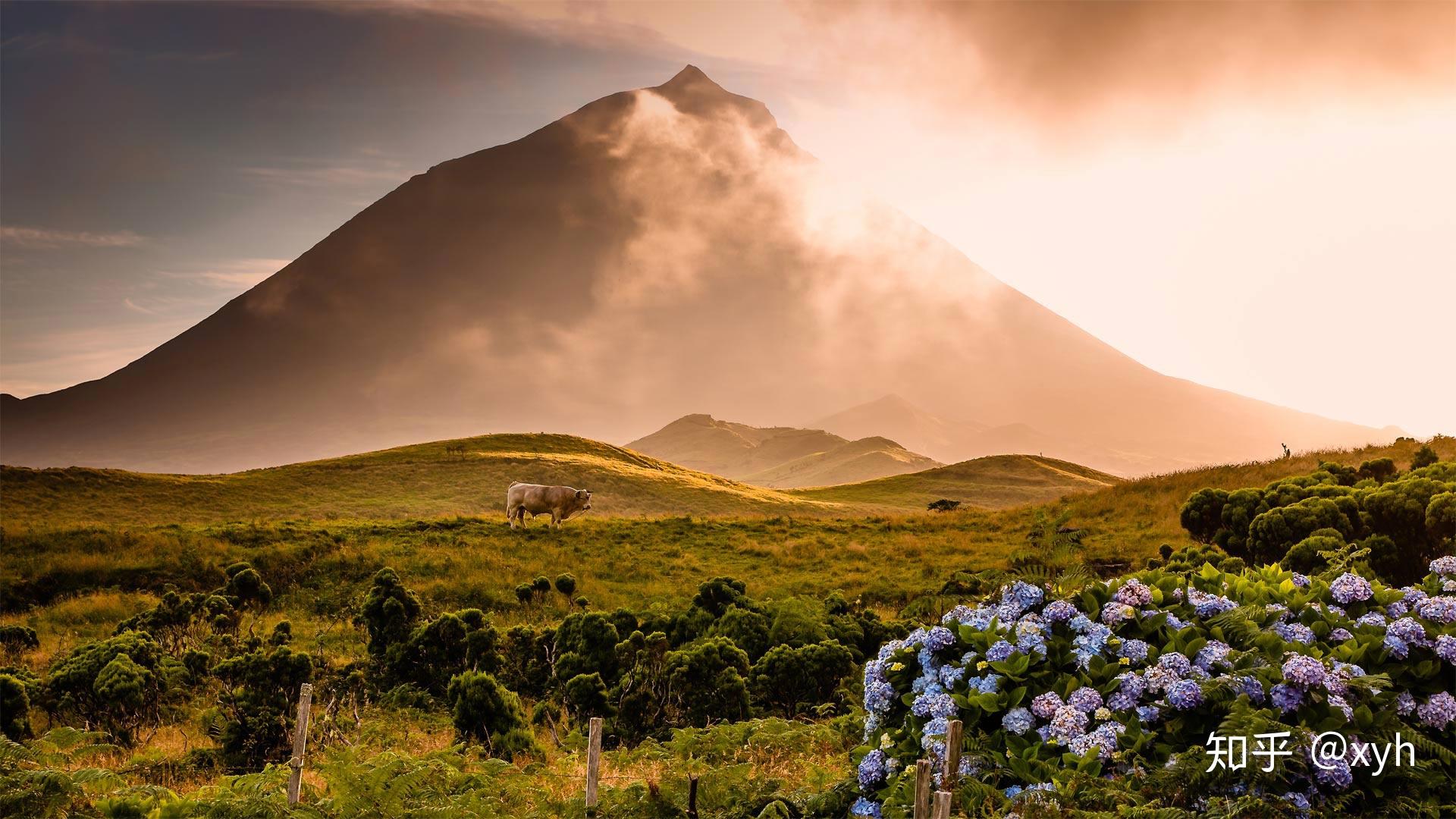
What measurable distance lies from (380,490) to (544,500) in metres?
17.6

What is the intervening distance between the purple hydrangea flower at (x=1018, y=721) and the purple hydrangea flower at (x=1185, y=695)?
0.84 metres

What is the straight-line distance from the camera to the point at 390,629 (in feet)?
52.1

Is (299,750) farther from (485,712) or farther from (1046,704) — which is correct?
(1046,704)

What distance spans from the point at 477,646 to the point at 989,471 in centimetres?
6995

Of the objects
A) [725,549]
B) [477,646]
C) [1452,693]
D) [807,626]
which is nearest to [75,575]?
[477,646]

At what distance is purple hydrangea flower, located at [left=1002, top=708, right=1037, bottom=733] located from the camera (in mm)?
5539

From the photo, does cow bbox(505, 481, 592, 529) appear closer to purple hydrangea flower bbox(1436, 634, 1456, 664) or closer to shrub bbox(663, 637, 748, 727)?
shrub bbox(663, 637, 748, 727)

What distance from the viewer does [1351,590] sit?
6.60m

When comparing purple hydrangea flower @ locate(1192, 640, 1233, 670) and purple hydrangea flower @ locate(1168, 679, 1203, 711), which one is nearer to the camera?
purple hydrangea flower @ locate(1168, 679, 1203, 711)

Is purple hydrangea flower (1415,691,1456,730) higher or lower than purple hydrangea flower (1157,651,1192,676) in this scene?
lower

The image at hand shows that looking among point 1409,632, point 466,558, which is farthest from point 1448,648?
point 466,558

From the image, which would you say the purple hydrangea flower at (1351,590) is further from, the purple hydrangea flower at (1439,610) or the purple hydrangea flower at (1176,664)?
the purple hydrangea flower at (1176,664)

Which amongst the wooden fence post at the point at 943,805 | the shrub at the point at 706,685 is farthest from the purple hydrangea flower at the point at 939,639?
the shrub at the point at 706,685

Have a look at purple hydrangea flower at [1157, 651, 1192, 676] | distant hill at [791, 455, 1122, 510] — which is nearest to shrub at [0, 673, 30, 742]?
purple hydrangea flower at [1157, 651, 1192, 676]
